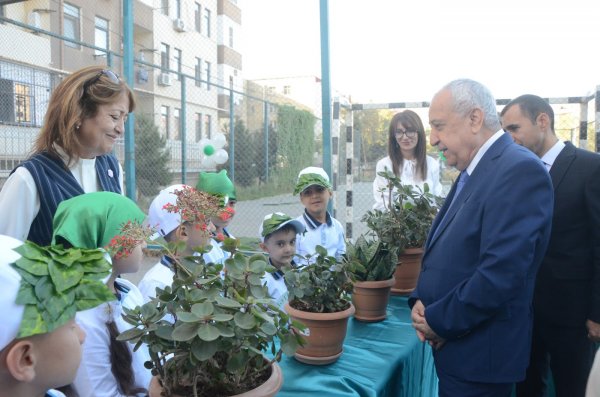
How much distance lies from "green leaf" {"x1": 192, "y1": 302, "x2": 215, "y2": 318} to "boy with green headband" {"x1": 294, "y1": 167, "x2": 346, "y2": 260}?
6.33ft

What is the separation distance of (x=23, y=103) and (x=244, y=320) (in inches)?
292

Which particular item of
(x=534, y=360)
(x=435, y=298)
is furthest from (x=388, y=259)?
(x=534, y=360)

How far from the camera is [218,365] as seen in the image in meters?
1.12

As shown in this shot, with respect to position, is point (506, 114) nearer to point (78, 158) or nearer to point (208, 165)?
point (78, 158)

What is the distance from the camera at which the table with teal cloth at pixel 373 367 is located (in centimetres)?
152

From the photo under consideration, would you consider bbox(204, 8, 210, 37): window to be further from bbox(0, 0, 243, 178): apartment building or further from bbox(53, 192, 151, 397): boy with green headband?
bbox(53, 192, 151, 397): boy with green headband

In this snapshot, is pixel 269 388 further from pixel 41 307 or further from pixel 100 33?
pixel 100 33

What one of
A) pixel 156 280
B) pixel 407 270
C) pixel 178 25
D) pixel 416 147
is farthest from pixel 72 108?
pixel 178 25

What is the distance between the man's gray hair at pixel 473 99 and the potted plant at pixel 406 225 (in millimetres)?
819

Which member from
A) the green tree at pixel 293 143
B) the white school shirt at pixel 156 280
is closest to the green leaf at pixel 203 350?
the white school shirt at pixel 156 280

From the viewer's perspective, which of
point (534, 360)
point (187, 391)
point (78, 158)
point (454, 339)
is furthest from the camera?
point (534, 360)

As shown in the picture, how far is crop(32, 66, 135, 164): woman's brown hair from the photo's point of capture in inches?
70.1

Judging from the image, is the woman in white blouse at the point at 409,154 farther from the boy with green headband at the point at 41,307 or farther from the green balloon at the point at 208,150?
the green balloon at the point at 208,150

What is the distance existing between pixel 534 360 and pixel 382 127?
4161mm
